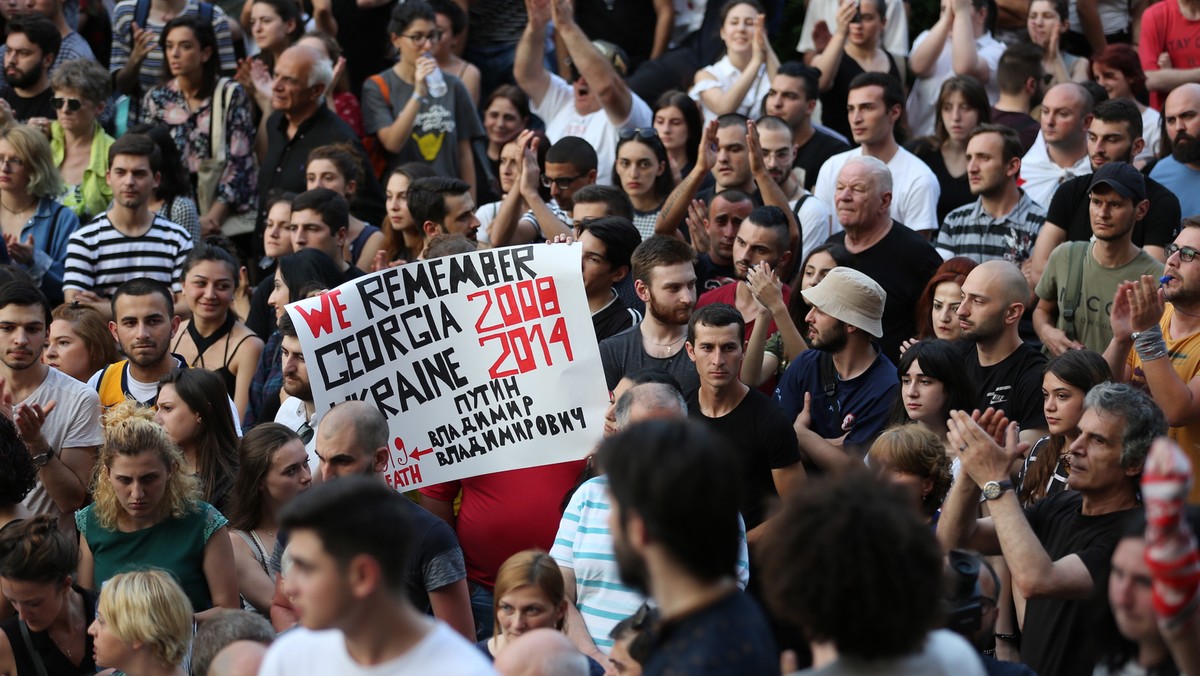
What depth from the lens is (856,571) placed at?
10.9 feet

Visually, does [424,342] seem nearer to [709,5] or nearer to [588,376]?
[588,376]

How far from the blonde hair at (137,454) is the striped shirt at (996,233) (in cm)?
488

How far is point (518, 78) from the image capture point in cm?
1229

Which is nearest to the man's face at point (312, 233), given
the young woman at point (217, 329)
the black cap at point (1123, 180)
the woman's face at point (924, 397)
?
the young woman at point (217, 329)

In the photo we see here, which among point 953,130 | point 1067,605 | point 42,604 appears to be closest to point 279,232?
point 42,604

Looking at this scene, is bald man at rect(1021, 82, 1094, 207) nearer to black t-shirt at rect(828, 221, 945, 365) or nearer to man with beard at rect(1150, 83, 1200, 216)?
man with beard at rect(1150, 83, 1200, 216)

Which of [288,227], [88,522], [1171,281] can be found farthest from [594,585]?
[288,227]

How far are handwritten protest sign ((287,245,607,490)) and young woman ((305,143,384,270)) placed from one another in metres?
2.43

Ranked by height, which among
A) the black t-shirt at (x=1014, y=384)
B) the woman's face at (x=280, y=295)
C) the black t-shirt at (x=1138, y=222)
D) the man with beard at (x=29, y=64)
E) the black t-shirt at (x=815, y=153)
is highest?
the man with beard at (x=29, y=64)

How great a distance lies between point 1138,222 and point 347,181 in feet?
15.6

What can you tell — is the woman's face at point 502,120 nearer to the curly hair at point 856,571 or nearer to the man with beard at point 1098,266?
the man with beard at point 1098,266

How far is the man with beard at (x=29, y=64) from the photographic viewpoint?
1157 cm

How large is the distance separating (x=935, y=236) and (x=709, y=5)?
369 centimetres

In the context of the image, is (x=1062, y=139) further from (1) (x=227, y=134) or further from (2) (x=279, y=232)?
(1) (x=227, y=134)
